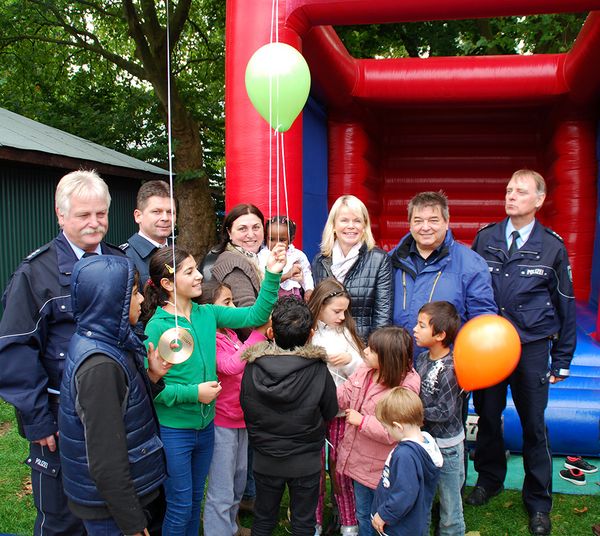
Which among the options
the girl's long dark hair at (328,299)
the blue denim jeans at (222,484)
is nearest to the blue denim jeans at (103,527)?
the blue denim jeans at (222,484)

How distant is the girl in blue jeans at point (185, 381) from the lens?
2.17 meters

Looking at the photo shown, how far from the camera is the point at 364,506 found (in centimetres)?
240

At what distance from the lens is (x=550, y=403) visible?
3.55m

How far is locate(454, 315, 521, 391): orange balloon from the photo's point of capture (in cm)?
231

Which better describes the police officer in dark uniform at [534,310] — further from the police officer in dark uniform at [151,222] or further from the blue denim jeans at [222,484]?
the police officer in dark uniform at [151,222]

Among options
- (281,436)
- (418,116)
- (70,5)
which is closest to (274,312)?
(281,436)

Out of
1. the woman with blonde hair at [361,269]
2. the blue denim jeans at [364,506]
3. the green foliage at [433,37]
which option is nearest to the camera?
the blue denim jeans at [364,506]

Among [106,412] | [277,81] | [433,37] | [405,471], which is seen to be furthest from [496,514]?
[433,37]

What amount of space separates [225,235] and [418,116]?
5.18 meters

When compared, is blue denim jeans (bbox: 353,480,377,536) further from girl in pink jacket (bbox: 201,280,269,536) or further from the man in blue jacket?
the man in blue jacket

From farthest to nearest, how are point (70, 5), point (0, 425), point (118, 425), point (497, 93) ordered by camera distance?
point (70, 5)
point (497, 93)
point (0, 425)
point (118, 425)

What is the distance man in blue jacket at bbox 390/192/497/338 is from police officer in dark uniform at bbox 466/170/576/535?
23 centimetres

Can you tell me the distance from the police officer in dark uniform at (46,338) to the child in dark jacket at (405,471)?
105 centimetres

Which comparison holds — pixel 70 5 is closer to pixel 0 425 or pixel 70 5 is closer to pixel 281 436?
pixel 0 425
